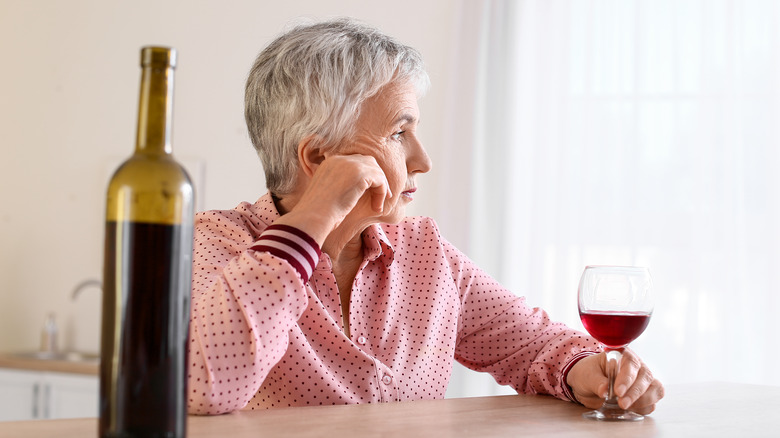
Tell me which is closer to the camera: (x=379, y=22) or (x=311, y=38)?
(x=311, y=38)

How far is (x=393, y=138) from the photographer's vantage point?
166 centimetres

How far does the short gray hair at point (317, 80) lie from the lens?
1.63 meters

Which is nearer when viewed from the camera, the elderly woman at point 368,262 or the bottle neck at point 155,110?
the bottle neck at point 155,110

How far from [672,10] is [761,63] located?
41 cm

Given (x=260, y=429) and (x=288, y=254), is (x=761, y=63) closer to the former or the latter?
(x=288, y=254)

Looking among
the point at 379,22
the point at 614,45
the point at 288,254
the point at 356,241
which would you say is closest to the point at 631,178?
the point at 614,45

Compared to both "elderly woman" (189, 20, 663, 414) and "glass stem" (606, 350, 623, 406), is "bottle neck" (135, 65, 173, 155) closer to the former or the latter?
"elderly woman" (189, 20, 663, 414)

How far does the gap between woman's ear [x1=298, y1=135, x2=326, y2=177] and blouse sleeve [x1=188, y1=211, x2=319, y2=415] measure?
512 millimetres

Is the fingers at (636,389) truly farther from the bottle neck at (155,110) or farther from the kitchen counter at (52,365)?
the kitchen counter at (52,365)

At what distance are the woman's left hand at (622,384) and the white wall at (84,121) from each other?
278cm

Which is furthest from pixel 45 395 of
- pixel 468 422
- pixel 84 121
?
pixel 468 422

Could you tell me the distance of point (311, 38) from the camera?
1651 millimetres

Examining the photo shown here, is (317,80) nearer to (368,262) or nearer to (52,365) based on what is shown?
(368,262)

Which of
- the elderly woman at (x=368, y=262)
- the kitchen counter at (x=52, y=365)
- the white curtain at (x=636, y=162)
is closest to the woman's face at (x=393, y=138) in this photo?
the elderly woman at (x=368, y=262)
